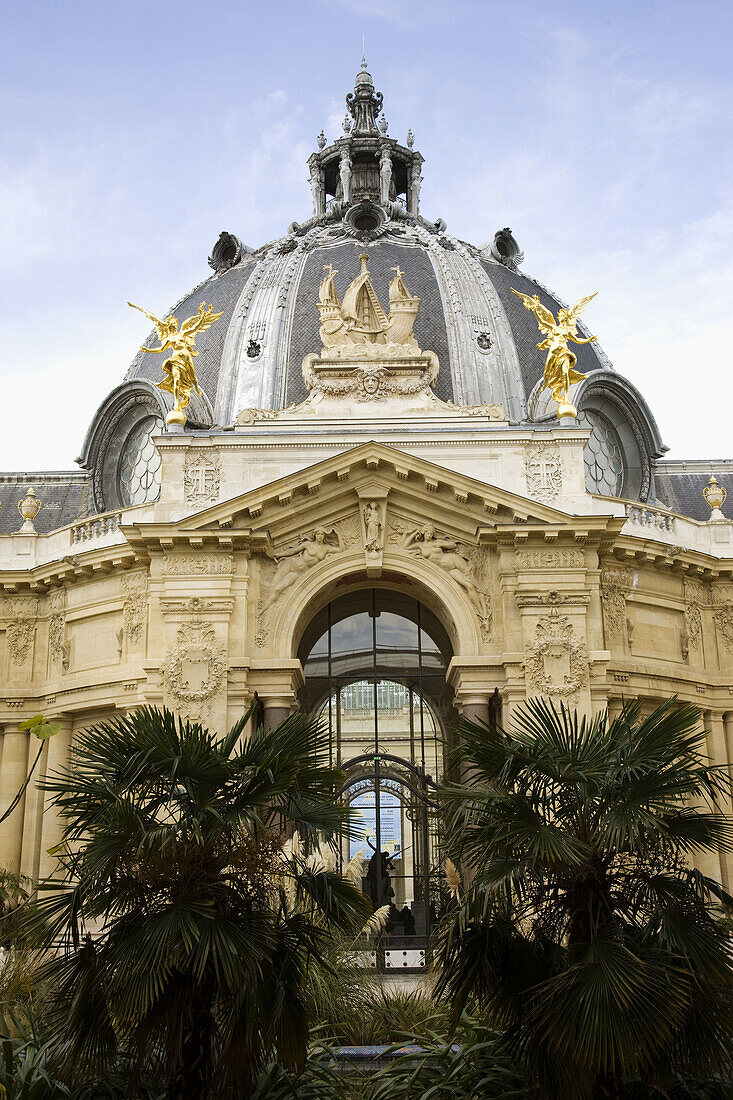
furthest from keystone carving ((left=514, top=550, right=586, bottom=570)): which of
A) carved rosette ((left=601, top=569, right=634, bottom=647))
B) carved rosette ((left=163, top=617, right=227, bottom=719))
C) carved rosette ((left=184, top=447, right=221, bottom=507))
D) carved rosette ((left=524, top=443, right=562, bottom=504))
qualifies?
carved rosette ((left=184, top=447, right=221, bottom=507))

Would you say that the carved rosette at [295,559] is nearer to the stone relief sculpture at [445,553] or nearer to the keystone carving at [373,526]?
the keystone carving at [373,526]

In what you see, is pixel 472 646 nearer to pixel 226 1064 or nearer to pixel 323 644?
pixel 323 644

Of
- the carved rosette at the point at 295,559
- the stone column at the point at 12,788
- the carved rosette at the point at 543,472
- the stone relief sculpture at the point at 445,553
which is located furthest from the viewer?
the stone column at the point at 12,788

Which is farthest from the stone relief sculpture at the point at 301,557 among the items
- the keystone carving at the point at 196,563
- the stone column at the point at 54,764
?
the stone column at the point at 54,764

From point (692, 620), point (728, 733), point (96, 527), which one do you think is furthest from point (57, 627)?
point (728, 733)

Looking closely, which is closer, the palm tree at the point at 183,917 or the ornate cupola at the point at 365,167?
the palm tree at the point at 183,917

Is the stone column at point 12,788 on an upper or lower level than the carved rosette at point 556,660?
lower

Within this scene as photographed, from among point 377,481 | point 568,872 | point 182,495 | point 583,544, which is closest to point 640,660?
point 583,544

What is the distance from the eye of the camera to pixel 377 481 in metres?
26.4

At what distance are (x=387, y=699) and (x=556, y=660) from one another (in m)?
6.04

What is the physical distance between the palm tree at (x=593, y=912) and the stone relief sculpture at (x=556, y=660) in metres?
12.5

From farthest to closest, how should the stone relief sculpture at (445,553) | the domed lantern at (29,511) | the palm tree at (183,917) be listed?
1. the domed lantern at (29,511)
2. the stone relief sculpture at (445,553)
3. the palm tree at (183,917)

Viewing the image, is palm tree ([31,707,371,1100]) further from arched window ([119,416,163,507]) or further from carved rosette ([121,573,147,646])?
arched window ([119,416,163,507])

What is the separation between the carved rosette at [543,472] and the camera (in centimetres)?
2675
